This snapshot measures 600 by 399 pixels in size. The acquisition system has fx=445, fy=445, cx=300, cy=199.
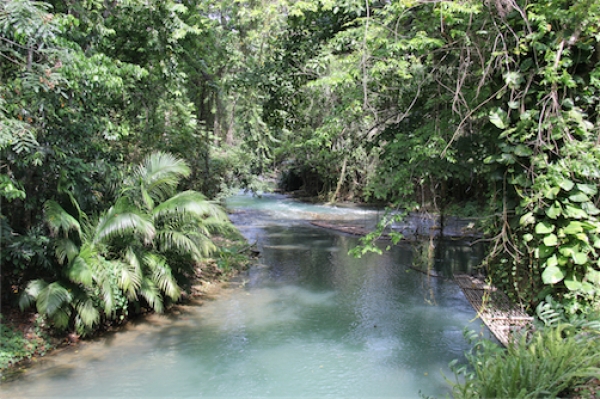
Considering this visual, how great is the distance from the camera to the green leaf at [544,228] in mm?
Result: 4281

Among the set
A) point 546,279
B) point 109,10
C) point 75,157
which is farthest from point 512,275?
point 109,10

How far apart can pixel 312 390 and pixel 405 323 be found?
2750 mm

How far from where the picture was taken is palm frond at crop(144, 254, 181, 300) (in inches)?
284

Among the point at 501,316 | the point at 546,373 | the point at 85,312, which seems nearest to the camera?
the point at 546,373

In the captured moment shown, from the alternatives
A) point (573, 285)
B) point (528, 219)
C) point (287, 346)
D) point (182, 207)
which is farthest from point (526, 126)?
point (182, 207)

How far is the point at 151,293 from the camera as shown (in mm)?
7211

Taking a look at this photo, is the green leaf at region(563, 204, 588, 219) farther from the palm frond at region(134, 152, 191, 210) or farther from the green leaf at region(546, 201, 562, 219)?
the palm frond at region(134, 152, 191, 210)

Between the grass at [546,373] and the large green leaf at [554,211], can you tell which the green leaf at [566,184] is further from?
the grass at [546,373]

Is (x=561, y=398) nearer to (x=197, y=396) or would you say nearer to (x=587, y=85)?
(x=587, y=85)

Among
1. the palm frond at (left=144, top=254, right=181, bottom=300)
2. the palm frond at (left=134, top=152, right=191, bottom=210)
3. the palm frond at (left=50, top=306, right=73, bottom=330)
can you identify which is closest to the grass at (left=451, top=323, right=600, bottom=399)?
the palm frond at (left=144, top=254, right=181, bottom=300)

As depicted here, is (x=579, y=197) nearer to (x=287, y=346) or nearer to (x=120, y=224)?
(x=287, y=346)

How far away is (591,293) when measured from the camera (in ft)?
13.8

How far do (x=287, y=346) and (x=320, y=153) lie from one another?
Answer: 3210 mm

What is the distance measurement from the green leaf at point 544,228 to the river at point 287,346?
239cm
